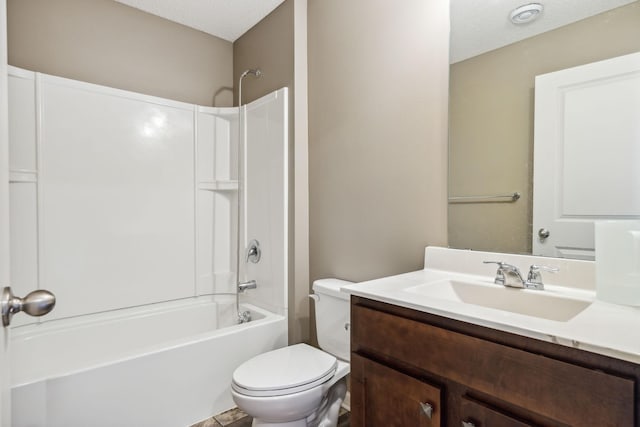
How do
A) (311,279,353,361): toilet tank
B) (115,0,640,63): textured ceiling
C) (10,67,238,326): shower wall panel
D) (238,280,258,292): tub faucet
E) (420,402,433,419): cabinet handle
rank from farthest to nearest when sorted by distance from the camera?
(238,280,258,292): tub faucet
(10,67,238,326): shower wall panel
(311,279,353,361): toilet tank
(115,0,640,63): textured ceiling
(420,402,433,419): cabinet handle

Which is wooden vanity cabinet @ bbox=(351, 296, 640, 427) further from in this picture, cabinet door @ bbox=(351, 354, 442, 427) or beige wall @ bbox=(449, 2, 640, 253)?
beige wall @ bbox=(449, 2, 640, 253)

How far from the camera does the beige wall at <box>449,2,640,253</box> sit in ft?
3.70

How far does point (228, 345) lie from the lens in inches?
72.5

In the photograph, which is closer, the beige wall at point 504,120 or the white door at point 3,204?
the white door at point 3,204

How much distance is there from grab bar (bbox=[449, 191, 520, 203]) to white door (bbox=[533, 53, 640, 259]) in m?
0.07

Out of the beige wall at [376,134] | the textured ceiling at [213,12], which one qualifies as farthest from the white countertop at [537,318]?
the textured ceiling at [213,12]

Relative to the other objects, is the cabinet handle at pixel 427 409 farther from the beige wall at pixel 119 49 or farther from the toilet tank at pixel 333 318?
the beige wall at pixel 119 49

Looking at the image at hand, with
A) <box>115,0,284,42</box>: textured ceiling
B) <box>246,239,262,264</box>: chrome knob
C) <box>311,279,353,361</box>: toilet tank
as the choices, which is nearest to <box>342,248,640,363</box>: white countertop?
<box>311,279,353,361</box>: toilet tank

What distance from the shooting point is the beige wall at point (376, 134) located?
1.52 metres

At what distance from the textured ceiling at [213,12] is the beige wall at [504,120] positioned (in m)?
1.41

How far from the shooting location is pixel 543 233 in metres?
1.21

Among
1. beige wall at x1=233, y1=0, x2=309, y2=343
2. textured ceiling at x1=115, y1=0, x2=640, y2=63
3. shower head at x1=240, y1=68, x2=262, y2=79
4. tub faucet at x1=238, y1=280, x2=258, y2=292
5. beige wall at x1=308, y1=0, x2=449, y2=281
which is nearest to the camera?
textured ceiling at x1=115, y1=0, x2=640, y2=63

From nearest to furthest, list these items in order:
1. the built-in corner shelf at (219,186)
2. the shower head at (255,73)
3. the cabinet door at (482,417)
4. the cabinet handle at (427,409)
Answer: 1. the cabinet door at (482,417)
2. the cabinet handle at (427,409)
3. the shower head at (255,73)
4. the built-in corner shelf at (219,186)

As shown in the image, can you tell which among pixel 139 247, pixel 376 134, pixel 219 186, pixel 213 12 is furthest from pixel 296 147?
pixel 139 247
